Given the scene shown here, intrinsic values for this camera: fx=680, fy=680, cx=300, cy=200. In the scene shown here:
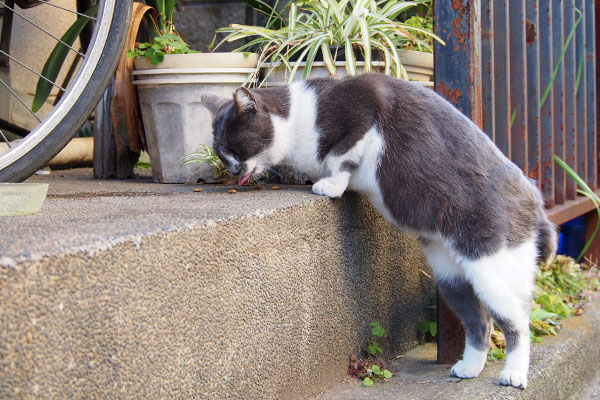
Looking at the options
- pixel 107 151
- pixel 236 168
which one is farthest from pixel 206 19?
pixel 236 168

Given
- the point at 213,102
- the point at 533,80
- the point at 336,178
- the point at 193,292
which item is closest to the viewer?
the point at 193,292

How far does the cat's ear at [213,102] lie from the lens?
2180 mm

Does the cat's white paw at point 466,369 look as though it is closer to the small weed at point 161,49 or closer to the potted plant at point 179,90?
the potted plant at point 179,90

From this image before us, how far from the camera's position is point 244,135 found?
2.02 meters

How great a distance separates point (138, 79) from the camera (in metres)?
2.54

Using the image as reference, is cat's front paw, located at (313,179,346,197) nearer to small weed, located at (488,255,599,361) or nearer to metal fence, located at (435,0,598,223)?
metal fence, located at (435,0,598,223)

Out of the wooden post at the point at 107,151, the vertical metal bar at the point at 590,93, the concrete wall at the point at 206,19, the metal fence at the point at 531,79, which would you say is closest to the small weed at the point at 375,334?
the metal fence at the point at 531,79

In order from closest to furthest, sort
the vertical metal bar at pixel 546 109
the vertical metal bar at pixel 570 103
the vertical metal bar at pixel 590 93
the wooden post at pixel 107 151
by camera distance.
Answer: the wooden post at pixel 107 151, the vertical metal bar at pixel 546 109, the vertical metal bar at pixel 570 103, the vertical metal bar at pixel 590 93

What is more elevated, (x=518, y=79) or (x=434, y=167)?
(x=518, y=79)

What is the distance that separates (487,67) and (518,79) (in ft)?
1.12

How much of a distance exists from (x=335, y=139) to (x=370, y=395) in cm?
73

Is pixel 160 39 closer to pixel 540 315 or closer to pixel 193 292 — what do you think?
pixel 193 292

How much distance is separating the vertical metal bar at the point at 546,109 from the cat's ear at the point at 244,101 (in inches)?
58.4

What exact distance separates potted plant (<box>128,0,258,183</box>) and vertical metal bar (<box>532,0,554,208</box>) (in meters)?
1.31
